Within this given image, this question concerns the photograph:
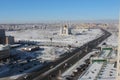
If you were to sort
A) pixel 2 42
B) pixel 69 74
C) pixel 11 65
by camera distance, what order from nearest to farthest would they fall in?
pixel 69 74 → pixel 11 65 → pixel 2 42

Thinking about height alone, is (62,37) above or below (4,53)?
below

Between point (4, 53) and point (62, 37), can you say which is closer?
point (4, 53)

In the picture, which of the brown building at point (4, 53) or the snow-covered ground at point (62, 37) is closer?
the brown building at point (4, 53)

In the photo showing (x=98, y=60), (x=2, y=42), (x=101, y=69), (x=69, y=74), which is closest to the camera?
(x=101, y=69)

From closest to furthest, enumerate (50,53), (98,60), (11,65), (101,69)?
Answer: 1. (101,69)
2. (98,60)
3. (11,65)
4. (50,53)

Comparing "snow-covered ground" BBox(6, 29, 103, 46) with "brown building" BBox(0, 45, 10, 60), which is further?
"snow-covered ground" BBox(6, 29, 103, 46)

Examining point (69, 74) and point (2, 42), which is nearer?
point (69, 74)

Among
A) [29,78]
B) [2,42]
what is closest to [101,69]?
[29,78]

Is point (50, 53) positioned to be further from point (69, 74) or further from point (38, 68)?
point (69, 74)

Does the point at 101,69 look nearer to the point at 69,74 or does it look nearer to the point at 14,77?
the point at 69,74

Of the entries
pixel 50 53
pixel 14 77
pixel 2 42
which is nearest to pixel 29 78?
pixel 14 77
